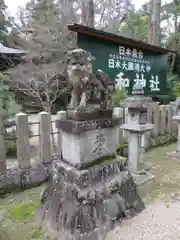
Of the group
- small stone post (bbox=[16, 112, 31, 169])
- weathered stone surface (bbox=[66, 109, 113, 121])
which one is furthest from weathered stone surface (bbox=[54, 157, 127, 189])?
small stone post (bbox=[16, 112, 31, 169])

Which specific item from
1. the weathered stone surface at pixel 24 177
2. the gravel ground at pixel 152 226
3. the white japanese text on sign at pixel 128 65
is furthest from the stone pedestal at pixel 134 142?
the white japanese text on sign at pixel 128 65

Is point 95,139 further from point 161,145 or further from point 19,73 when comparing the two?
point 19,73

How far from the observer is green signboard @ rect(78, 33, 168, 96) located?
181 inches

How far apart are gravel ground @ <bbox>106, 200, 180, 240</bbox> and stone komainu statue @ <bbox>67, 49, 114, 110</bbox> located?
1521 millimetres

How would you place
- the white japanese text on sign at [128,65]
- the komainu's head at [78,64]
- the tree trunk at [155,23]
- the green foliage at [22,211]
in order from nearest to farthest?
the komainu's head at [78,64], the green foliage at [22,211], the white japanese text on sign at [128,65], the tree trunk at [155,23]

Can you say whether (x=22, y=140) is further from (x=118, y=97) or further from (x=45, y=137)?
(x=118, y=97)

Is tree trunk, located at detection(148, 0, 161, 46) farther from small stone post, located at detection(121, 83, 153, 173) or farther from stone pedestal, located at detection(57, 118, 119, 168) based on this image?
stone pedestal, located at detection(57, 118, 119, 168)

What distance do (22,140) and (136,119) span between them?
6.60 feet

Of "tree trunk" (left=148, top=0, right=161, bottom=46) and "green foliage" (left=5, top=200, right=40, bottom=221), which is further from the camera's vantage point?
"tree trunk" (left=148, top=0, right=161, bottom=46)

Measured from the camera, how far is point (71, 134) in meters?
2.21

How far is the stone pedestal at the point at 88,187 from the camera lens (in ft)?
6.72

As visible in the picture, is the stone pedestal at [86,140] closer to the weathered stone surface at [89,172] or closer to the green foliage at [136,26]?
the weathered stone surface at [89,172]

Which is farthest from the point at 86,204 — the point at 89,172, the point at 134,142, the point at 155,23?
the point at 155,23

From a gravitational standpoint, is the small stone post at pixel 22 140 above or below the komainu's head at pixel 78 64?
below
